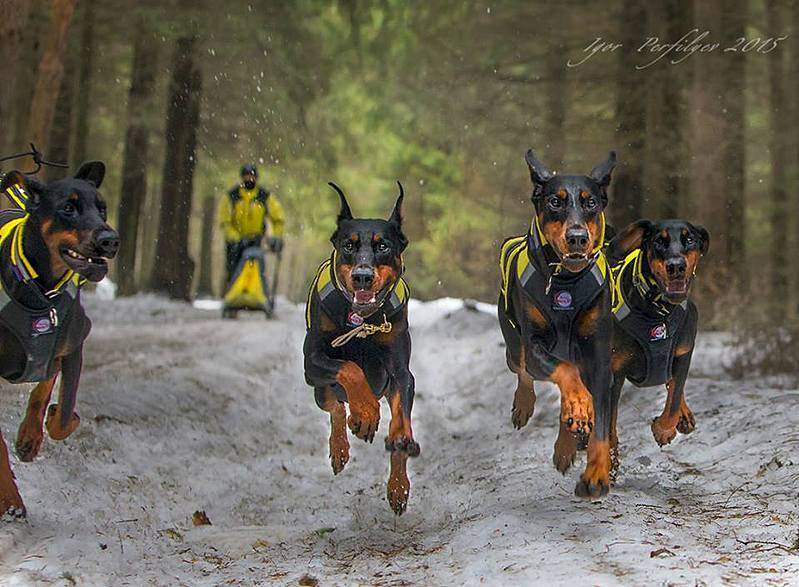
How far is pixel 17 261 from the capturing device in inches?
197

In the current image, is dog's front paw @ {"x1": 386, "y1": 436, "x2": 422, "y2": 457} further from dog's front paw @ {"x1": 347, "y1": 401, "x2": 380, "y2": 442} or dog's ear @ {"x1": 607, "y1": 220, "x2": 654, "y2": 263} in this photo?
dog's ear @ {"x1": 607, "y1": 220, "x2": 654, "y2": 263}

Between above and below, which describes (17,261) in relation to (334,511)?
above

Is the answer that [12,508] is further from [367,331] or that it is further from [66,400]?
[367,331]

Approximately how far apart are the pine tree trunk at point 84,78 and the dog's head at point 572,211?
1176 cm

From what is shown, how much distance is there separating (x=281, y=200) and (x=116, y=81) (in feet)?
17.8

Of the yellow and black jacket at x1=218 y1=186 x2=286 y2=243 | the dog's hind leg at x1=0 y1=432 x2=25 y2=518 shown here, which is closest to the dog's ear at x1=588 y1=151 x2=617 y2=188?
the dog's hind leg at x1=0 y1=432 x2=25 y2=518

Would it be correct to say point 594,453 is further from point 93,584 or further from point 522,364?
point 93,584

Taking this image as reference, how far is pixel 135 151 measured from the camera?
63.5 feet

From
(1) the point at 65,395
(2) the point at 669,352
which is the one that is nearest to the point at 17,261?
(1) the point at 65,395

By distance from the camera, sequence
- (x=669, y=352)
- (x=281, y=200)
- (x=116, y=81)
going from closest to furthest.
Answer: (x=669, y=352)
(x=116, y=81)
(x=281, y=200)

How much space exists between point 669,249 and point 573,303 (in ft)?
2.78

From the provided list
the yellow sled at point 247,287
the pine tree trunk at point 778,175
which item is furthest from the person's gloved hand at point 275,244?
the pine tree trunk at point 778,175

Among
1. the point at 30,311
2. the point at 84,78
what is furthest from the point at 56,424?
the point at 84,78

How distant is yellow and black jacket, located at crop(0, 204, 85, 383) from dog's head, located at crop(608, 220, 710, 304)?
3388 mm
